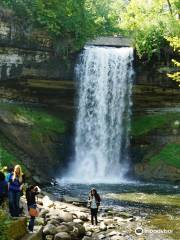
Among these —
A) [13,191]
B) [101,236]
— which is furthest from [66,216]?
[13,191]

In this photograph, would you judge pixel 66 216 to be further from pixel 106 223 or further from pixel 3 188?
pixel 3 188

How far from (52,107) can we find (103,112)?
4.77m

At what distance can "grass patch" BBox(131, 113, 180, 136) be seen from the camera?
126 feet

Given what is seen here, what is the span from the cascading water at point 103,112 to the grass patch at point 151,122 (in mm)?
871

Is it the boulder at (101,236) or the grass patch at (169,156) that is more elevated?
the boulder at (101,236)

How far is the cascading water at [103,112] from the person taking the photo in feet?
124

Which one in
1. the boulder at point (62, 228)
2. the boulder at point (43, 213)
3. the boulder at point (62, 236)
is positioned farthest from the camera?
the boulder at point (43, 213)

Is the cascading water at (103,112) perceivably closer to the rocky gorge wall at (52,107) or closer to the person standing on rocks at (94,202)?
the rocky gorge wall at (52,107)

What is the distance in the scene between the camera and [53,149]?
35.8m

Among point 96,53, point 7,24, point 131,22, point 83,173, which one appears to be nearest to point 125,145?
point 83,173

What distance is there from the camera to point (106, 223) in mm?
18922

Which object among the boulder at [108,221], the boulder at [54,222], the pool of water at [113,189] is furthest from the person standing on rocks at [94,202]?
the pool of water at [113,189]

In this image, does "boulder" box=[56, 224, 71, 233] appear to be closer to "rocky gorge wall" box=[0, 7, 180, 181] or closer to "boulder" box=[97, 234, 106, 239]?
"boulder" box=[97, 234, 106, 239]

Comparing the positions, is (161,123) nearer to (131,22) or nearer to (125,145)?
(125,145)
